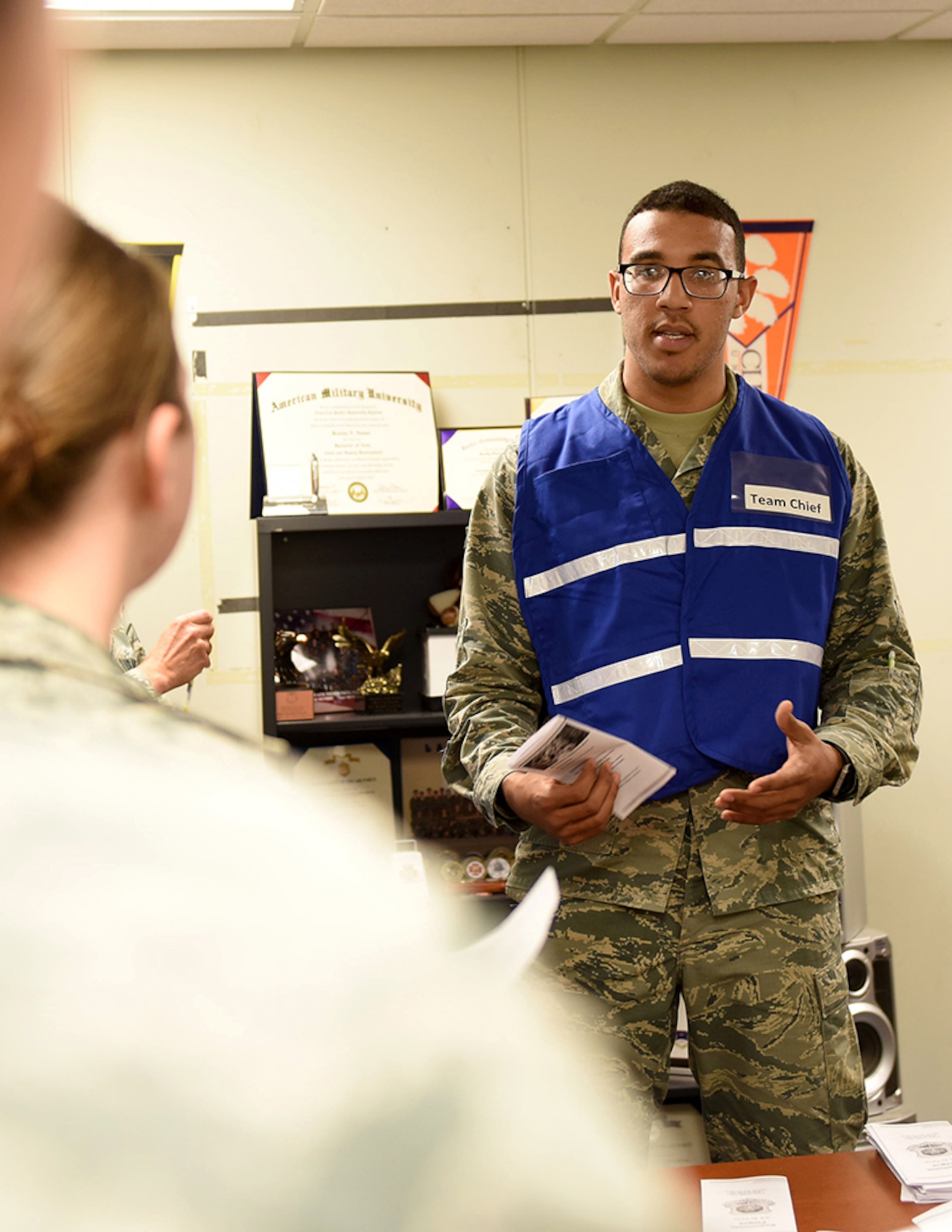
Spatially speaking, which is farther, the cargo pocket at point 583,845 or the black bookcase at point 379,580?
the black bookcase at point 379,580

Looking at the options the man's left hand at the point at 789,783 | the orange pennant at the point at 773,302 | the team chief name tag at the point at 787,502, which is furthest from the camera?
the orange pennant at the point at 773,302

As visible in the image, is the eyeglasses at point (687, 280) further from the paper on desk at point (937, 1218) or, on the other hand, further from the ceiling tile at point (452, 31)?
the ceiling tile at point (452, 31)

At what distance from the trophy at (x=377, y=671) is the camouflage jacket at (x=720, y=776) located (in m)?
1.13

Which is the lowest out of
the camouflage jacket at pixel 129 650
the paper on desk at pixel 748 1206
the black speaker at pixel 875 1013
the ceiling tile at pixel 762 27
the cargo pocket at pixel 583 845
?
the black speaker at pixel 875 1013

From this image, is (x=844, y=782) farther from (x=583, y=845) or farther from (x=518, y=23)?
(x=518, y=23)

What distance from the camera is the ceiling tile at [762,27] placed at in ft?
10.8

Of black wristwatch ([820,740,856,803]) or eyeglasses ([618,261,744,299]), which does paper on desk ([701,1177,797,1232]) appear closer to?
black wristwatch ([820,740,856,803])

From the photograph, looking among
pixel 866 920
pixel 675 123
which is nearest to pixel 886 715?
pixel 866 920

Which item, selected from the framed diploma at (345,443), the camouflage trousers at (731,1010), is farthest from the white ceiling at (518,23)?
the camouflage trousers at (731,1010)

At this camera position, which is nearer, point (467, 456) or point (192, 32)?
point (192, 32)

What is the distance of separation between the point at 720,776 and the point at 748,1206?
72 cm

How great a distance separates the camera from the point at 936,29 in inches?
137

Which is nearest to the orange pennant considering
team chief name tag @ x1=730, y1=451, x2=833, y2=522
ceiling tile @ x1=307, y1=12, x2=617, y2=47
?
ceiling tile @ x1=307, y1=12, x2=617, y2=47

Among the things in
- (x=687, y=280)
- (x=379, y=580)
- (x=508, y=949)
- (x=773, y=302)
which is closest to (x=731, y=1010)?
(x=687, y=280)
